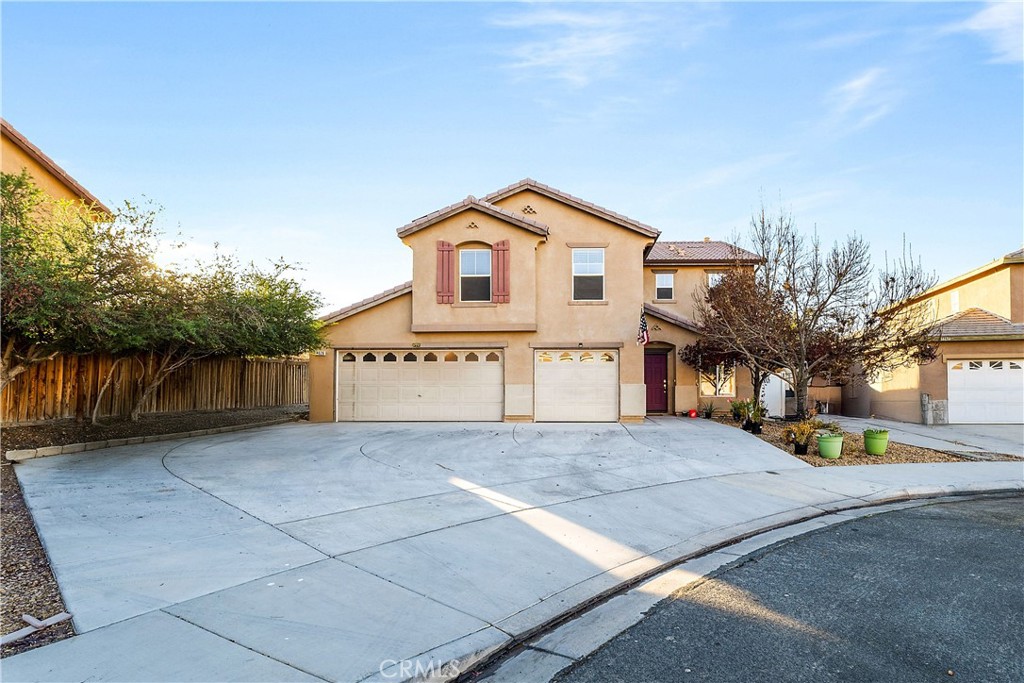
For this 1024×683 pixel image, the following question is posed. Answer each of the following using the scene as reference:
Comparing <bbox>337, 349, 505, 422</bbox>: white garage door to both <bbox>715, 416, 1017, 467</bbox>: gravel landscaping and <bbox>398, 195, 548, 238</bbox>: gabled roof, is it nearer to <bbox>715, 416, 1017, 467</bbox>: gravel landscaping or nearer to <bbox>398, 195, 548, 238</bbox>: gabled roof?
<bbox>398, 195, 548, 238</bbox>: gabled roof

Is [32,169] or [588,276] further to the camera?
[588,276]

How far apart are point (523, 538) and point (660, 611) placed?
78.3 inches

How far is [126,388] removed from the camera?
17.3 meters

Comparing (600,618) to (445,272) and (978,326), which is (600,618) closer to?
(445,272)

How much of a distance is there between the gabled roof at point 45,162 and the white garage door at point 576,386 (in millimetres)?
12964

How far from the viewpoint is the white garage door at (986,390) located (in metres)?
19.9

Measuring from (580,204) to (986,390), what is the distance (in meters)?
14.6

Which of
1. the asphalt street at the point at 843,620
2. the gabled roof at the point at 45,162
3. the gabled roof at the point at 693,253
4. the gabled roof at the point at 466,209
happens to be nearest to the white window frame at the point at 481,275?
the gabled roof at the point at 466,209

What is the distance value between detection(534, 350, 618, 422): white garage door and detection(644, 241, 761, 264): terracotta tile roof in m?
6.49

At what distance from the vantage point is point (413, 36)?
39.8 feet

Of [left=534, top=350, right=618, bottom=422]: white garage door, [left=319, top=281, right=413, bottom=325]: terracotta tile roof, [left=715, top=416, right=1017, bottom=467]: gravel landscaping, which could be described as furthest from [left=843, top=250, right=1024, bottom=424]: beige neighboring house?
[left=319, top=281, right=413, bottom=325]: terracotta tile roof

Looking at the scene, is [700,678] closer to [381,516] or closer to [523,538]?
[523,538]

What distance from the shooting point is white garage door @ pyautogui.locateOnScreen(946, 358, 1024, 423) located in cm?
1988

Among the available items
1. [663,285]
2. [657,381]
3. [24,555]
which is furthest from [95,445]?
[663,285]
